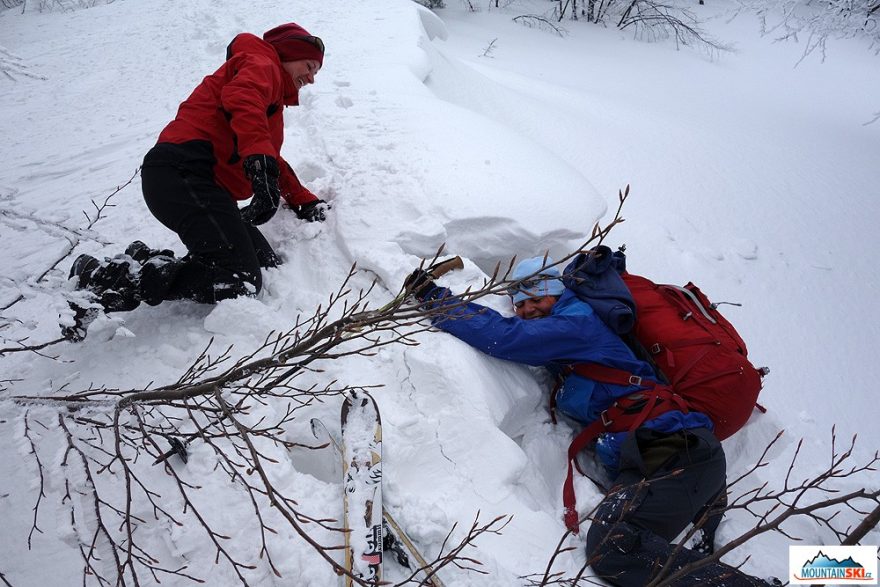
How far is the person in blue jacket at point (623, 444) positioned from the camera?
6.86ft

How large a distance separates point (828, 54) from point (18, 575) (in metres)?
15.9

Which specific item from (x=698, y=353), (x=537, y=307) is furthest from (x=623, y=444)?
(x=537, y=307)

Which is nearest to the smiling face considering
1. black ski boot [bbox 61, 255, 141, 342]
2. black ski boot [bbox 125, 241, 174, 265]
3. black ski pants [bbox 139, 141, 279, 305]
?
black ski pants [bbox 139, 141, 279, 305]

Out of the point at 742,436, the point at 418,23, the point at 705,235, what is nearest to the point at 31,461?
the point at 742,436

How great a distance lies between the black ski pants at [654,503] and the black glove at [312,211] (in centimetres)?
243

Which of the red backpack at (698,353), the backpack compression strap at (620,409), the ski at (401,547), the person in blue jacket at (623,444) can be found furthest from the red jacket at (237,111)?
the red backpack at (698,353)

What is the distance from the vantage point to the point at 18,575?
65.3 inches

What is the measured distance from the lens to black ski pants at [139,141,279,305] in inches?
97.5

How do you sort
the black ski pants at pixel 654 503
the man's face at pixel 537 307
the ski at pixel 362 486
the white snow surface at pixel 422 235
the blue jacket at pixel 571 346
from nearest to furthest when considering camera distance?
1. the ski at pixel 362 486
2. the white snow surface at pixel 422 235
3. the black ski pants at pixel 654 503
4. the blue jacket at pixel 571 346
5. the man's face at pixel 537 307

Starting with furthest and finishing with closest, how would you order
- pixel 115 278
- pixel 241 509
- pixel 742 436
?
pixel 742 436, pixel 115 278, pixel 241 509

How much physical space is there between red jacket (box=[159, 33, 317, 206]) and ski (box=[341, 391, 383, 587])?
145 centimetres

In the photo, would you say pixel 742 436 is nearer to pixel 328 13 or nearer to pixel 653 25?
pixel 328 13

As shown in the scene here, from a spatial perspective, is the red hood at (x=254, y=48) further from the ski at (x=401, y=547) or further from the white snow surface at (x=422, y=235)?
the ski at (x=401, y=547)

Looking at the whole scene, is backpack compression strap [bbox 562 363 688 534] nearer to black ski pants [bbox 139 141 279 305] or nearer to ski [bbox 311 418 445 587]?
ski [bbox 311 418 445 587]
